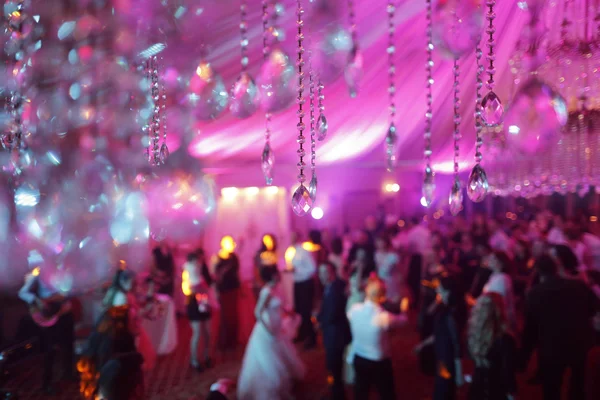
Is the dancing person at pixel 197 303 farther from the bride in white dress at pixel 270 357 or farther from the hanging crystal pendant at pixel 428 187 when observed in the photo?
the hanging crystal pendant at pixel 428 187

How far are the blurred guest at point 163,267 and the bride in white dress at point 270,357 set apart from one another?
92.4 inches

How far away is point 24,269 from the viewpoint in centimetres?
411

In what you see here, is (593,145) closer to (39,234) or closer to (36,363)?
(39,234)

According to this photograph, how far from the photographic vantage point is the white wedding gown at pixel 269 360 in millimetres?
3363

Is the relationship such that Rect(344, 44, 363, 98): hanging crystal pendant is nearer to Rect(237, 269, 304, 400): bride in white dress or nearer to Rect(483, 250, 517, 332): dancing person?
Rect(237, 269, 304, 400): bride in white dress

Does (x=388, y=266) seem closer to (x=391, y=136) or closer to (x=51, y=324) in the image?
(x=51, y=324)

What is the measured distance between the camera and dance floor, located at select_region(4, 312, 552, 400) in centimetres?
359

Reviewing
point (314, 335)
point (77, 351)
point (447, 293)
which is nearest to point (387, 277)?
point (314, 335)

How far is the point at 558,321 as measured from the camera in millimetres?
2805

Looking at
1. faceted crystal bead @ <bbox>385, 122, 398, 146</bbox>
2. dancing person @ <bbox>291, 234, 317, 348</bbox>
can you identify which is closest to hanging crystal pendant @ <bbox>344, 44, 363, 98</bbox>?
faceted crystal bead @ <bbox>385, 122, 398, 146</bbox>

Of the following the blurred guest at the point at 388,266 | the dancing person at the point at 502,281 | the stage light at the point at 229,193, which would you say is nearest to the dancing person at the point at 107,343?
the dancing person at the point at 502,281

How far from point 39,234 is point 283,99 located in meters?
2.45

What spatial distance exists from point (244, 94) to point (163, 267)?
4.97 meters

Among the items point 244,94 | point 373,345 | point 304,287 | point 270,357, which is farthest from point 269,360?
point 244,94
